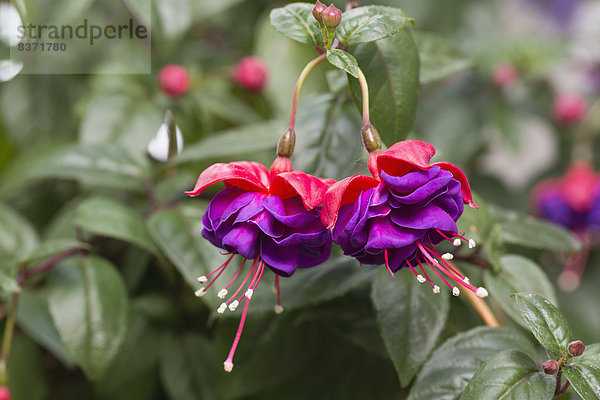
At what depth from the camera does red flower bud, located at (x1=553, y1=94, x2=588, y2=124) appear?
1.12 meters

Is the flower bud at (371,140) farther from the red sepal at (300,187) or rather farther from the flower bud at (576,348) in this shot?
the flower bud at (576,348)

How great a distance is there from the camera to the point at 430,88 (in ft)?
4.06

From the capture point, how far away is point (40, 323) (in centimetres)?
67

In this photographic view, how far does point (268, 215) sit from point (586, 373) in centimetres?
24

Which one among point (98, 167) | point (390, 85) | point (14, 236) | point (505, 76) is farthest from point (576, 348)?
point (505, 76)

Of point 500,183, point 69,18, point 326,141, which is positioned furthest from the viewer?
point 500,183

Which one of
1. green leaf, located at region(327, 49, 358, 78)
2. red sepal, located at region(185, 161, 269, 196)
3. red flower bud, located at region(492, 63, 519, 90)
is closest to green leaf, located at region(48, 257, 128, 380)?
red sepal, located at region(185, 161, 269, 196)

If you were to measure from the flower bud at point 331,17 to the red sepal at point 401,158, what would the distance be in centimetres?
10

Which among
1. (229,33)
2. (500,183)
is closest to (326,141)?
(500,183)

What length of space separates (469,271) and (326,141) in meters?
0.23

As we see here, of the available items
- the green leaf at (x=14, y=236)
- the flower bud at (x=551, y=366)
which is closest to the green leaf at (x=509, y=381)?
the flower bud at (x=551, y=366)

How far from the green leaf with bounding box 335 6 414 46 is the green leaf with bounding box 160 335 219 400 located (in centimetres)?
42

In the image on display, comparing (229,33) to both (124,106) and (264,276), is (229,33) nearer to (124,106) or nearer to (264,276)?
(124,106)

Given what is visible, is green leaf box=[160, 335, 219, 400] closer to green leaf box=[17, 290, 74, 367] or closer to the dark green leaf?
green leaf box=[17, 290, 74, 367]
